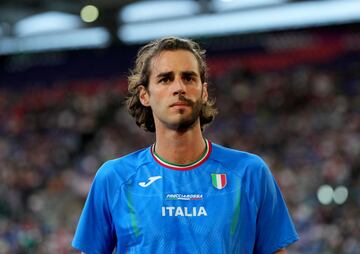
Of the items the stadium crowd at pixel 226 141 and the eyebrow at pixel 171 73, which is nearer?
the eyebrow at pixel 171 73

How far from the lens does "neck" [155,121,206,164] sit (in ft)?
10.5

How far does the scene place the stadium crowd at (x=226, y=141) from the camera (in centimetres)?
1330

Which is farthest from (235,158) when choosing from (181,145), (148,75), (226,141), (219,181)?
(226,141)

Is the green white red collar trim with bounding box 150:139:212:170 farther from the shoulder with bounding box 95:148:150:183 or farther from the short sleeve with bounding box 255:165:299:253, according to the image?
the short sleeve with bounding box 255:165:299:253

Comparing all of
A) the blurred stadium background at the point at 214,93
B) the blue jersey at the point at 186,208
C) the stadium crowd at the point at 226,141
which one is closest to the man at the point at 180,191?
the blue jersey at the point at 186,208

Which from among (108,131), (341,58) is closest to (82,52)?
(108,131)

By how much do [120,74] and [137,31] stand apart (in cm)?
134

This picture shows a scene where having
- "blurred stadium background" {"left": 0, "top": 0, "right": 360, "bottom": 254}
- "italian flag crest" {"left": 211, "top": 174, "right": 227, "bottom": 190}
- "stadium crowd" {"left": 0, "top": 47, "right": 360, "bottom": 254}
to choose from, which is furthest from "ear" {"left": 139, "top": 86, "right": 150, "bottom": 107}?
"blurred stadium background" {"left": 0, "top": 0, "right": 360, "bottom": 254}

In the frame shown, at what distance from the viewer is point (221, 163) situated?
3227 mm

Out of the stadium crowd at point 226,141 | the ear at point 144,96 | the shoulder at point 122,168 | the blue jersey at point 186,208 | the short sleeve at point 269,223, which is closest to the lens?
the blue jersey at point 186,208

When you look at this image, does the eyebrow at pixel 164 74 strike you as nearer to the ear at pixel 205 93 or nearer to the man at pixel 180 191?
the man at pixel 180 191

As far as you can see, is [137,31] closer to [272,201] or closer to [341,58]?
[341,58]

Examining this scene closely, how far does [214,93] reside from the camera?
669 inches

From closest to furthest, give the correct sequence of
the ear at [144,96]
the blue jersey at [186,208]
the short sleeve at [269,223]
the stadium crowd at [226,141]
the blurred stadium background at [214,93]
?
the blue jersey at [186,208], the short sleeve at [269,223], the ear at [144,96], the stadium crowd at [226,141], the blurred stadium background at [214,93]
